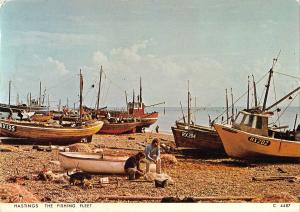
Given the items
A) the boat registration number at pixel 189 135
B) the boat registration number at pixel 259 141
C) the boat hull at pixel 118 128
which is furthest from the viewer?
the boat hull at pixel 118 128

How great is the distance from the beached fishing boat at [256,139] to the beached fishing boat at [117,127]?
24.9ft

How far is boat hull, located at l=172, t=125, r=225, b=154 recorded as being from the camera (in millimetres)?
9461

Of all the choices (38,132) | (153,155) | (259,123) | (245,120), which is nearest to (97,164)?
(153,155)

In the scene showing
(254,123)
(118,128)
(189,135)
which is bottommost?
(118,128)

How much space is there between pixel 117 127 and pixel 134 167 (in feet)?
32.3

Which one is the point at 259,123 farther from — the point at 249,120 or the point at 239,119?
the point at 239,119

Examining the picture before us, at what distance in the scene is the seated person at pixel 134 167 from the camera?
6.09 meters

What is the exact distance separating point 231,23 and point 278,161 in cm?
310

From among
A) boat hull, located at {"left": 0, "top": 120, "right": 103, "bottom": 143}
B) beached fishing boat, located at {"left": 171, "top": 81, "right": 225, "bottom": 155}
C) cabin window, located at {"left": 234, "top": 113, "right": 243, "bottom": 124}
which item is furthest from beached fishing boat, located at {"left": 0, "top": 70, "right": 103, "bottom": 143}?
cabin window, located at {"left": 234, "top": 113, "right": 243, "bottom": 124}

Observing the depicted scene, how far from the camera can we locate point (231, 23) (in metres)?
6.53

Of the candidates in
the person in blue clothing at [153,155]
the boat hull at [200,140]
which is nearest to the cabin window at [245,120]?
the boat hull at [200,140]

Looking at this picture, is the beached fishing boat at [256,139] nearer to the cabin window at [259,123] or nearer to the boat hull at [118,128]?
the cabin window at [259,123]

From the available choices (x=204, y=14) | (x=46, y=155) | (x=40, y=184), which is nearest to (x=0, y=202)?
(x=40, y=184)

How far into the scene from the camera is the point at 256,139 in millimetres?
8172
